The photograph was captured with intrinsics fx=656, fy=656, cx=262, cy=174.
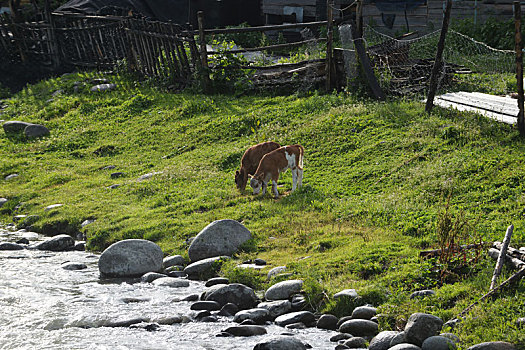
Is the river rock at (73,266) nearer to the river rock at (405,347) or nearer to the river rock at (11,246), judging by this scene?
the river rock at (11,246)

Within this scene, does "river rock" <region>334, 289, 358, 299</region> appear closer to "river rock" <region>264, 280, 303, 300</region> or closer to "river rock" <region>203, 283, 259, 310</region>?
"river rock" <region>264, 280, 303, 300</region>

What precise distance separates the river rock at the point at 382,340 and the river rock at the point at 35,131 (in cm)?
1342

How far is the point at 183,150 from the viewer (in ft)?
48.8

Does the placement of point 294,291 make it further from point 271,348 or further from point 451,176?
point 451,176

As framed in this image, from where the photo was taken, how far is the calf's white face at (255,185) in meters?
11.2

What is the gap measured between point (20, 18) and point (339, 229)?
2115cm

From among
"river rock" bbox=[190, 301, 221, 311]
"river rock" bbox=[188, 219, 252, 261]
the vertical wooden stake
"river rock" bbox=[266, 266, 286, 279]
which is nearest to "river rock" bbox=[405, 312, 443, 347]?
"river rock" bbox=[266, 266, 286, 279]

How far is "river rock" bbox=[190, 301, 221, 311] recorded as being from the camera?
775 cm

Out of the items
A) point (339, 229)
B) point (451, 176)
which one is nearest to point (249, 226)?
point (339, 229)

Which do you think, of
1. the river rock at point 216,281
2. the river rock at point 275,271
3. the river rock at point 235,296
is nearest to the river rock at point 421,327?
the river rock at point 235,296

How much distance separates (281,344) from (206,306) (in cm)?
163

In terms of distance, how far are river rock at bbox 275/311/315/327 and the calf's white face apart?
167 inches

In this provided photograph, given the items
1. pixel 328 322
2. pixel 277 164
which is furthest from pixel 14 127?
pixel 328 322

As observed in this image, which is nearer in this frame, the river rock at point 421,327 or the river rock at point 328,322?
the river rock at point 421,327
